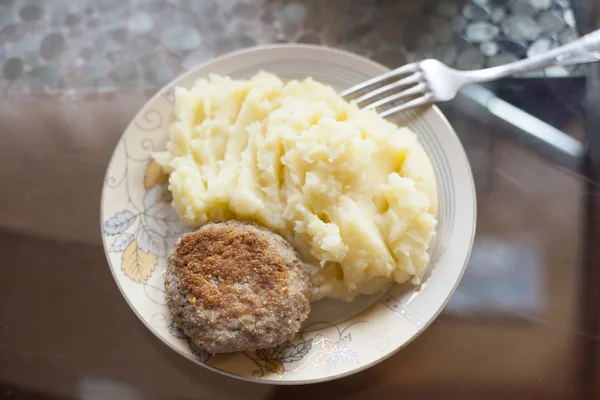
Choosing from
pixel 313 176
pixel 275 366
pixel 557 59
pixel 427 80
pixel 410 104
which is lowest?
pixel 275 366

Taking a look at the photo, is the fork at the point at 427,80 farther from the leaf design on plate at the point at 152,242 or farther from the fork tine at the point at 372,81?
the leaf design on plate at the point at 152,242

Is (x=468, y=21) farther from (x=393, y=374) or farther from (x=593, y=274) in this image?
(x=393, y=374)

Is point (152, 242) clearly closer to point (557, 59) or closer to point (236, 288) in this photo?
point (236, 288)

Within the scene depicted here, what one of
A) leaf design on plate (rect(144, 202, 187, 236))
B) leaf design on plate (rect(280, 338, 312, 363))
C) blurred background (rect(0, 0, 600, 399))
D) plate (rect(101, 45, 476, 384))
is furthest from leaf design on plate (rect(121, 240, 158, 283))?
leaf design on plate (rect(280, 338, 312, 363))

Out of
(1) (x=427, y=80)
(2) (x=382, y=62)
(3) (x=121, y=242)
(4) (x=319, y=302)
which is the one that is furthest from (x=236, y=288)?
(2) (x=382, y=62)

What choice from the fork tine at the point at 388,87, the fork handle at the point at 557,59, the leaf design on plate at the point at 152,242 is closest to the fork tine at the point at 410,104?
the fork tine at the point at 388,87

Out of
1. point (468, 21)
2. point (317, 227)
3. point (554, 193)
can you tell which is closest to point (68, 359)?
point (317, 227)

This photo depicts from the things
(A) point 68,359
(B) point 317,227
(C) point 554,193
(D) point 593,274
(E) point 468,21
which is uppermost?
(E) point 468,21
